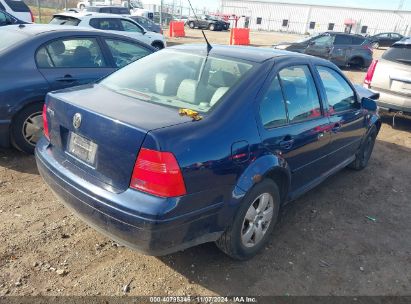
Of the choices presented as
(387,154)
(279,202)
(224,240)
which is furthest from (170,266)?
(387,154)

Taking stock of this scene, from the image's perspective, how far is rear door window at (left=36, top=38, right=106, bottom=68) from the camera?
4.64 m

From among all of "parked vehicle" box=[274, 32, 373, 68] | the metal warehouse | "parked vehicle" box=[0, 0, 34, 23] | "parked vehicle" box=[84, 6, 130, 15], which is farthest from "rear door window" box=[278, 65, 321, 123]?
the metal warehouse

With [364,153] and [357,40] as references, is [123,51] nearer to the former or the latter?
[364,153]

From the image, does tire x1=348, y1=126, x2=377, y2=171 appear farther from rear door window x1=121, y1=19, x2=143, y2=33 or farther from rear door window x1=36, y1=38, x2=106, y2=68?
rear door window x1=121, y1=19, x2=143, y2=33

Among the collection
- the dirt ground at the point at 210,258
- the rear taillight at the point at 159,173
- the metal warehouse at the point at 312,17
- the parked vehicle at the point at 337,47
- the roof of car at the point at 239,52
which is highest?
the roof of car at the point at 239,52

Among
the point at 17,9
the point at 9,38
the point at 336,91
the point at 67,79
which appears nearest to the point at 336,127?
the point at 336,91

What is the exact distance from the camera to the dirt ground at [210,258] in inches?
107

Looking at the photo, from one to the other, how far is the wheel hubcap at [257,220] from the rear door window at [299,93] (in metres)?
0.73

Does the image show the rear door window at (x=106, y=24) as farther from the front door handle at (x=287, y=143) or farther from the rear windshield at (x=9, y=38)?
the front door handle at (x=287, y=143)

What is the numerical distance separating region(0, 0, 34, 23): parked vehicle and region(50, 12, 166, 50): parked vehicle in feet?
12.2

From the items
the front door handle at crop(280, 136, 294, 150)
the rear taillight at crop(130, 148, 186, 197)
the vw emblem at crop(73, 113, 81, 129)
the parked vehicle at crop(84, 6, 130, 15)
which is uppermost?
the vw emblem at crop(73, 113, 81, 129)

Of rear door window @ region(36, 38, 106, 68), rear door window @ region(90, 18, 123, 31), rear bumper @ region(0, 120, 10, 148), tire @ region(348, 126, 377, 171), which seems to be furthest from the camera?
rear door window @ region(90, 18, 123, 31)

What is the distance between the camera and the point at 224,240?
2.81 m

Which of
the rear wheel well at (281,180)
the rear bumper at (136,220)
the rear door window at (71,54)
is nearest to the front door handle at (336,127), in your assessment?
the rear wheel well at (281,180)
